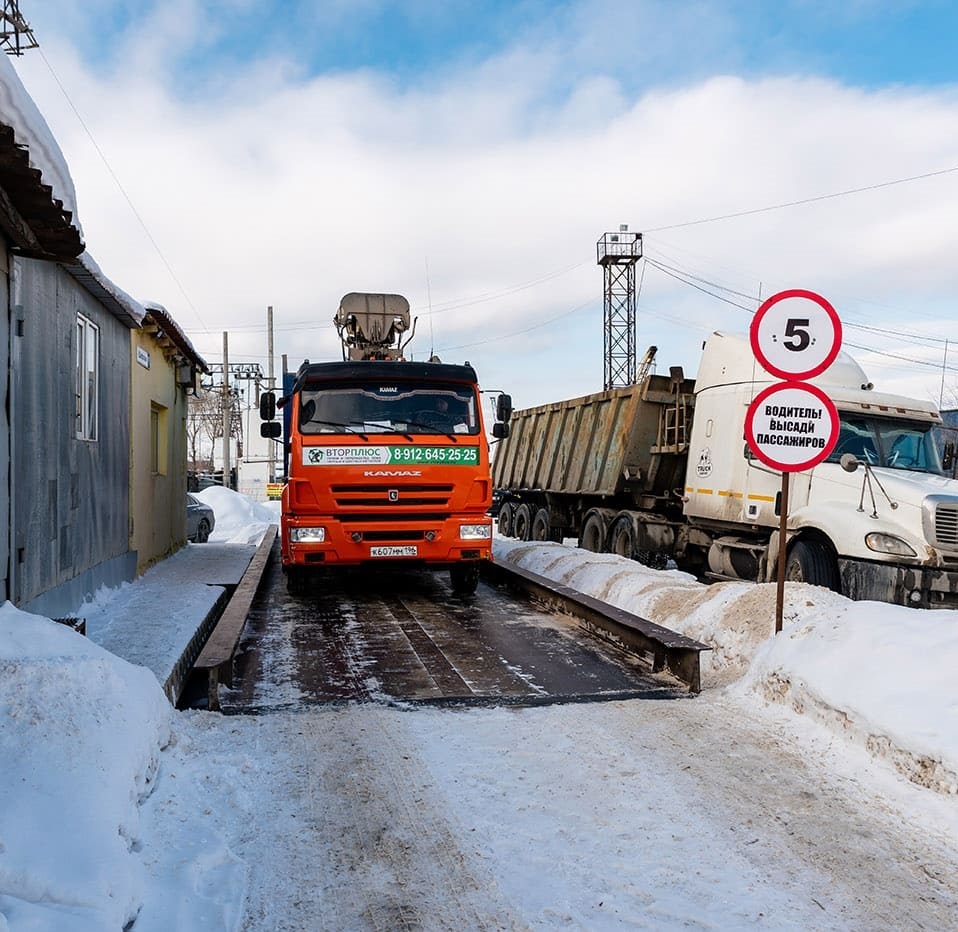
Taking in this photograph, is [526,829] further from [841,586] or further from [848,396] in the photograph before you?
[848,396]

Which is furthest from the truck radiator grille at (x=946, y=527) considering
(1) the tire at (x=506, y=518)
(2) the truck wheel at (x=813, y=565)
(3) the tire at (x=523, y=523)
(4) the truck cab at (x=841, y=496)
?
(1) the tire at (x=506, y=518)

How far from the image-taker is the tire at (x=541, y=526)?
16.4m

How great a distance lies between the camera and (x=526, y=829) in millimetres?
3428

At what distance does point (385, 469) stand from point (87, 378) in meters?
3.05

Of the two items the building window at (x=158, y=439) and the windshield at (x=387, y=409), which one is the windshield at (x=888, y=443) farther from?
the building window at (x=158, y=439)

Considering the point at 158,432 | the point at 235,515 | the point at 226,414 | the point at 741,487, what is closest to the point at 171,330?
the point at 158,432

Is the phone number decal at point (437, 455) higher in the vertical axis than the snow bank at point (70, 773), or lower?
higher

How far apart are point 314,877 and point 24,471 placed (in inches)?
170

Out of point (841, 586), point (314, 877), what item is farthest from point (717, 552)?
point (314, 877)

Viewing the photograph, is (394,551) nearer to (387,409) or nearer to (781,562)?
(387,409)

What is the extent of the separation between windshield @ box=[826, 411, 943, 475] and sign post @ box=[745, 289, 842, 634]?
11.2ft

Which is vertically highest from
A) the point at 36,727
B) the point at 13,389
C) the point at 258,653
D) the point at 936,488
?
the point at 13,389

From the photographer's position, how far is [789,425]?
235 inches

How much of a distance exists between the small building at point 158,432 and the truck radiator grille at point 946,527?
8.73 metres
